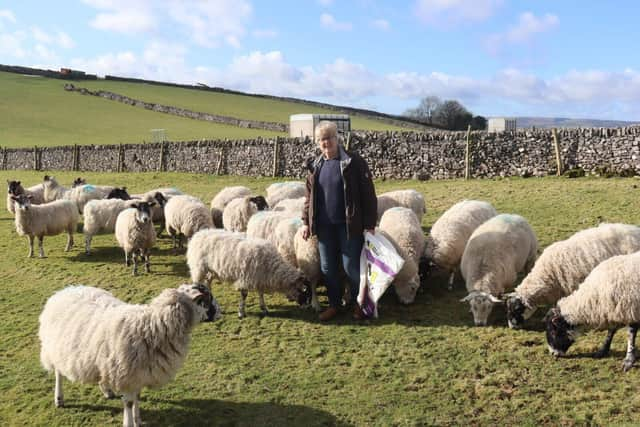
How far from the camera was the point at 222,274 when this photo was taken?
7613mm

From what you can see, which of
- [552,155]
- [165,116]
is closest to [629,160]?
[552,155]

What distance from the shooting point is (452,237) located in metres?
8.55

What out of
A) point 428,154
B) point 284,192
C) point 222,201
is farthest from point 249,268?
point 428,154

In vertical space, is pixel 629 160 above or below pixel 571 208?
above

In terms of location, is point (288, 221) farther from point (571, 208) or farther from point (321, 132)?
point (571, 208)

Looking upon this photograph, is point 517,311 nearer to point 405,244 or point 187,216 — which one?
point 405,244

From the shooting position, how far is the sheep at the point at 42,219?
11453 millimetres

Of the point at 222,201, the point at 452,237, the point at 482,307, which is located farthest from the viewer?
the point at 222,201

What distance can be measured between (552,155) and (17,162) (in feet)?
112

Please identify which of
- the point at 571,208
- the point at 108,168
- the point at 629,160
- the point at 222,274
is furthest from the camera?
the point at 108,168

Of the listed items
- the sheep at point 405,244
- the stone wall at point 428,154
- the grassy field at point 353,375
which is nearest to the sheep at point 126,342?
the grassy field at point 353,375

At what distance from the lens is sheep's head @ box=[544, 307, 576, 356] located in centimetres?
574

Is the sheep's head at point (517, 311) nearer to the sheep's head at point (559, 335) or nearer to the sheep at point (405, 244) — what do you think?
the sheep's head at point (559, 335)

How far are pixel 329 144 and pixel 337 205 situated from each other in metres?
0.77
